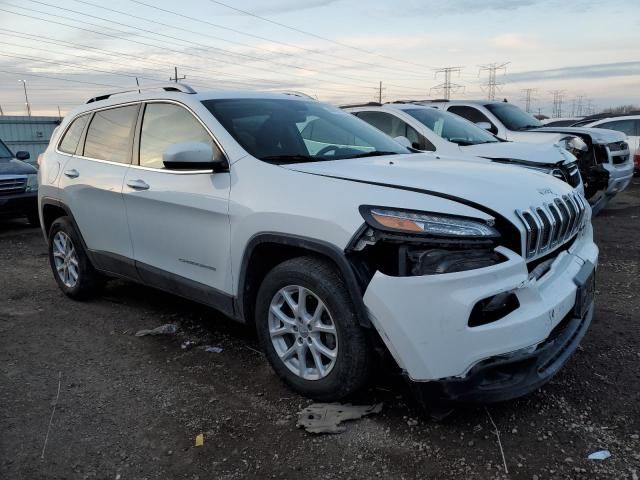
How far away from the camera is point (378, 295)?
2.63 meters

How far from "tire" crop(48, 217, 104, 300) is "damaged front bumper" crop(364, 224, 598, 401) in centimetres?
330

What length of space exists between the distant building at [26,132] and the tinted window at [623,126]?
52.5 ft

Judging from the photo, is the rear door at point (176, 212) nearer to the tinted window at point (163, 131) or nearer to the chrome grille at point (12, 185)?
the tinted window at point (163, 131)

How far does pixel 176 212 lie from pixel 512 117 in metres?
8.03

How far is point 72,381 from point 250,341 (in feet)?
3.98

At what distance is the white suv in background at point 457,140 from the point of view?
22.0 ft

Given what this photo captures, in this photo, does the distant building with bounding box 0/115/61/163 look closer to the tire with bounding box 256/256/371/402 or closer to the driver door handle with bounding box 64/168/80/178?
the driver door handle with bounding box 64/168/80/178

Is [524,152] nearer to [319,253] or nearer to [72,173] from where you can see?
[319,253]

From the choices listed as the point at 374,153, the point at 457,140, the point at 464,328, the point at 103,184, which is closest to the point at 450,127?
the point at 457,140

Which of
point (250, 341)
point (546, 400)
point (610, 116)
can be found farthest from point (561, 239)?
point (610, 116)

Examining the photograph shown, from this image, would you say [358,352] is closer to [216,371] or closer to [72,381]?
[216,371]

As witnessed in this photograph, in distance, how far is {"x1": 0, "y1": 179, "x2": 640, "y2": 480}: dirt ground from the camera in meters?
2.65

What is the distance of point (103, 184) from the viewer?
14.7ft

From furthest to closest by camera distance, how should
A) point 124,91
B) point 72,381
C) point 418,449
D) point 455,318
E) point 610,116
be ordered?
point 610,116, point 124,91, point 72,381, point 418,449, point 455,318
